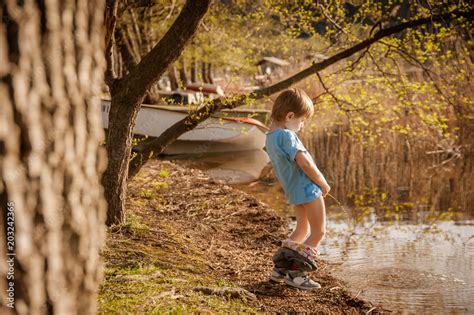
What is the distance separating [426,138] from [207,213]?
324 inches

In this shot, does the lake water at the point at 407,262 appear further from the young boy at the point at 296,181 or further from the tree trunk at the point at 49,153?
the tree trunk at the point at 49,153

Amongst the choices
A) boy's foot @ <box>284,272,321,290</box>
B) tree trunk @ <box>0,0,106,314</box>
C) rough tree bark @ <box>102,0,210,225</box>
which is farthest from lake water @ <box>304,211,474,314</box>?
tree trunk @ <box>0,0,106,314</box>

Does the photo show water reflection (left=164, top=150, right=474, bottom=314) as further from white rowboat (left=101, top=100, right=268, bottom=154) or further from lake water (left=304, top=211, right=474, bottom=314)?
white rowboat (left=101, top=100, right=268, bottom=154)

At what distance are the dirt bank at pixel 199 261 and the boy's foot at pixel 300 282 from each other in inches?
2.1

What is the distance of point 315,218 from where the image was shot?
172 inches

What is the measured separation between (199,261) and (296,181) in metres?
1.07

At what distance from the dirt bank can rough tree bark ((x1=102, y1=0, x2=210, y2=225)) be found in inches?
13.7

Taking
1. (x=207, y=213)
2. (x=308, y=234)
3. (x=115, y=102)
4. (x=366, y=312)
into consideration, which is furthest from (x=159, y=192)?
(x=366, y=312)

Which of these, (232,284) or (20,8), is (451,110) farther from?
(20,8)

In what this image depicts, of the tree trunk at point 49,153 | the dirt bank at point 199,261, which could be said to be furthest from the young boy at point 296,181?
the tree trunk at point 49,153

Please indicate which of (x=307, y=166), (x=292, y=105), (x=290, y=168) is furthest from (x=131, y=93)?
(x=307, y=166)

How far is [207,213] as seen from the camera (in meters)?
6.98

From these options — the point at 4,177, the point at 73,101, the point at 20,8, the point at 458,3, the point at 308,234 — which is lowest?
the point at 308,234

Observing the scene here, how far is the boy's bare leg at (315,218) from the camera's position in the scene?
435cm
